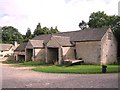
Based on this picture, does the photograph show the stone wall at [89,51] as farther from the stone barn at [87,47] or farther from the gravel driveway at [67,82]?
the gravel driveway at [67,82]

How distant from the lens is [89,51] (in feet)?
152

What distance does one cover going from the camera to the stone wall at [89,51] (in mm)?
44859

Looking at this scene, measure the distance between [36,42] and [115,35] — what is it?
20134mm

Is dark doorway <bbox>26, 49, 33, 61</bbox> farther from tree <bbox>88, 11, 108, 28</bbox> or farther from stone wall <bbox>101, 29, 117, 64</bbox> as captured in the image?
stone wall <bbox>101, 29, 117, 64</bbox>

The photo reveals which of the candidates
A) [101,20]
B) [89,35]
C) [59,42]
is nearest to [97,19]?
[101,20]

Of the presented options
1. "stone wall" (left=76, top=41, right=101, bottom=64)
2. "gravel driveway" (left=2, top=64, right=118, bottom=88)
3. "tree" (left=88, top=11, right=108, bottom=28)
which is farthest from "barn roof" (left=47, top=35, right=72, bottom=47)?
"gravel driveway" (left=2, top=64, right=118, bottom=88)

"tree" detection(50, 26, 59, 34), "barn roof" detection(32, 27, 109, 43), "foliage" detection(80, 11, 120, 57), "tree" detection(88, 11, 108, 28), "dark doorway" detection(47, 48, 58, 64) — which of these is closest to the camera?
"barn roof" detection(32, 27, 109, 43)

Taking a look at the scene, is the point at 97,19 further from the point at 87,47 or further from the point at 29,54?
the point at 87,47

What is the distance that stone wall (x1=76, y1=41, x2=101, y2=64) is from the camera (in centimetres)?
4486

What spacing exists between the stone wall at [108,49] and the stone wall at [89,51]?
1.02 metres

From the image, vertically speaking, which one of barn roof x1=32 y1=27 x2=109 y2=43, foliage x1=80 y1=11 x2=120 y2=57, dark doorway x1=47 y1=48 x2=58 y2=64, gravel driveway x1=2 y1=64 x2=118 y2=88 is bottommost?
gravel driveway x1=2 y1=64 x2=118 y2=88

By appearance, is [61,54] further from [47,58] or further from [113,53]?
[113,53]

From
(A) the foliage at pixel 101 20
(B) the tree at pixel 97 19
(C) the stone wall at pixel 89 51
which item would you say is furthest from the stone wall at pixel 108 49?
(B) the tree at pixel 97 19

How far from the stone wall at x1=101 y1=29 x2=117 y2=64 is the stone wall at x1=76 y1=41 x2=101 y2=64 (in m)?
1.02
